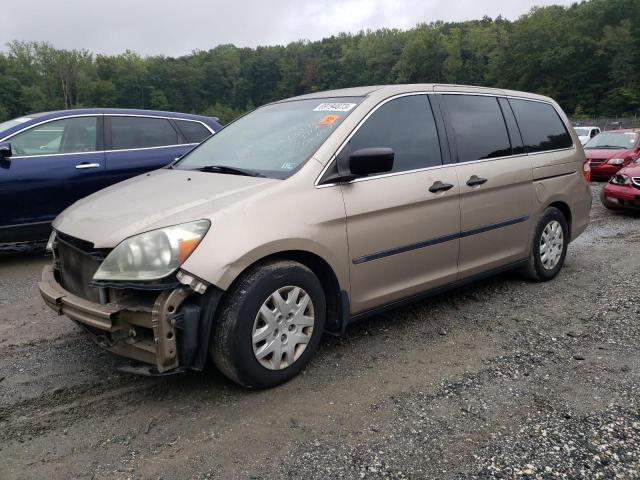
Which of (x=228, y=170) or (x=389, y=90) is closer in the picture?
(x=228, y=170)

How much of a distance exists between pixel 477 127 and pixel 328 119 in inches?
56.6

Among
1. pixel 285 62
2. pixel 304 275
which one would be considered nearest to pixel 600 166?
pixel 304 275

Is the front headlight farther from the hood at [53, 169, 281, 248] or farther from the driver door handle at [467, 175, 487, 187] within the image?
the driver door handle at [467, 175, 487, 187]

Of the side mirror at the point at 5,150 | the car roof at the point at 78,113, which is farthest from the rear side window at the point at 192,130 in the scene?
the side mirror at the point at 5,150

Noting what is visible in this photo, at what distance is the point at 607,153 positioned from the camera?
46.7 ft

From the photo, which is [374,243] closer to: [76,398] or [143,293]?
[143,293]

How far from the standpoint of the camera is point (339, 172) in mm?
3461

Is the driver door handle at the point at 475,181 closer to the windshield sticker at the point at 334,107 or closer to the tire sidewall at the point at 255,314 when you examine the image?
the windshield sticker at the point at 334,107

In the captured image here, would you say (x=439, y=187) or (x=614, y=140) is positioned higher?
(x=439, y=187)

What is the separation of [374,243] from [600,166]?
12.5 m

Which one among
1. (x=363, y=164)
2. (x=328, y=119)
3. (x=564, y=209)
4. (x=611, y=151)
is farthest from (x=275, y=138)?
(x=611, y=151)

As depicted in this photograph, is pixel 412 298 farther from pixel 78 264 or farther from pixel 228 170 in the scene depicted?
pixel 78 264

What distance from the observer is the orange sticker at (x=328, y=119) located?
370cm

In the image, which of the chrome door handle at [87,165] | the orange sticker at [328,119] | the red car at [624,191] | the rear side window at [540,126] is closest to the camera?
the orange sticker at [328,119]
